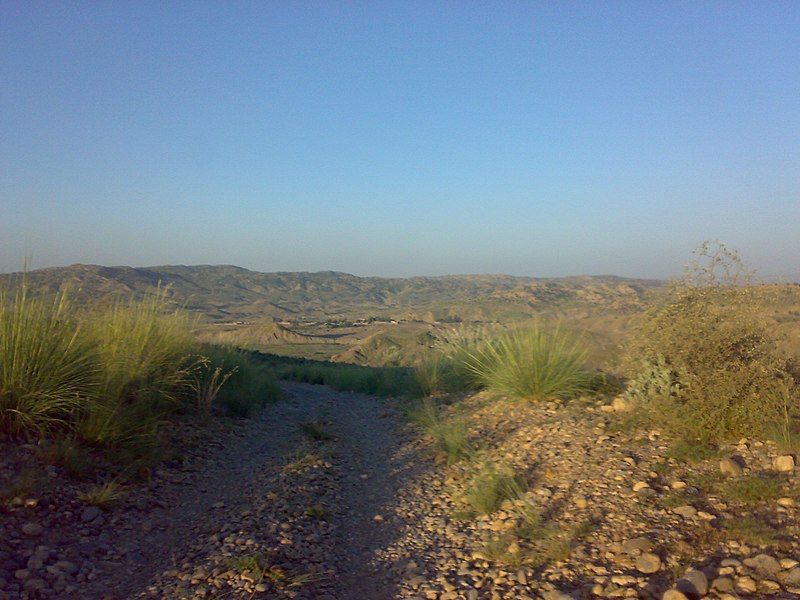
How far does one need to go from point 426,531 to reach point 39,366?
4.06m

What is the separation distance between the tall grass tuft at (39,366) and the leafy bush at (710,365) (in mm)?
6155

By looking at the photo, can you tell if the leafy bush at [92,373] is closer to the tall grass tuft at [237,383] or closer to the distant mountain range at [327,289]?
the tall grass tuft at [237,383]

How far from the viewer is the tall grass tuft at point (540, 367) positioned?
8.48m

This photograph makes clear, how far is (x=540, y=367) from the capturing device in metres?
8.67

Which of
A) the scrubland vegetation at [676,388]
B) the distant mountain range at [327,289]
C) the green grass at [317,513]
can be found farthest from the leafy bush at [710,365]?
the distant mountain range at [327,289]

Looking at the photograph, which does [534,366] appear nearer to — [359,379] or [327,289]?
[359,379]

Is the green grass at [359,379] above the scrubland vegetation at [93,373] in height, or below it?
below

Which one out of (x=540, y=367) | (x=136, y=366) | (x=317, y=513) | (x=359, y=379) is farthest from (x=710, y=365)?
(x=359, y=379)

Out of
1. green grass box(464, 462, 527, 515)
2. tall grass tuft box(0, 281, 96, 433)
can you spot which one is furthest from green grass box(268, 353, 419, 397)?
tall grass tuft box(0, 281, 96, 433)

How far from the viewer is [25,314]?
6094 mm

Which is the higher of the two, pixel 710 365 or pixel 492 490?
pixel 710 365

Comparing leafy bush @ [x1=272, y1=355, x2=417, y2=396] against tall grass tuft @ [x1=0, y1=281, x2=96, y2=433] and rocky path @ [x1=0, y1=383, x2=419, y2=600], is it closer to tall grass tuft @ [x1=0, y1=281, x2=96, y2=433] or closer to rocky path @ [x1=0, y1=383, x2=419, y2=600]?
rocky path @ [x1=0, y1=383, x2=419, y2=600]

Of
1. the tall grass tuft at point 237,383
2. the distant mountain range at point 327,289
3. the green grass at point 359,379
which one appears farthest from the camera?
the distant mountain range at point 327,289

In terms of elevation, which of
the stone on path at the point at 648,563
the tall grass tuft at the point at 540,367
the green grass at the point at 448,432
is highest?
the tall grass tuft at the point at 540,367
